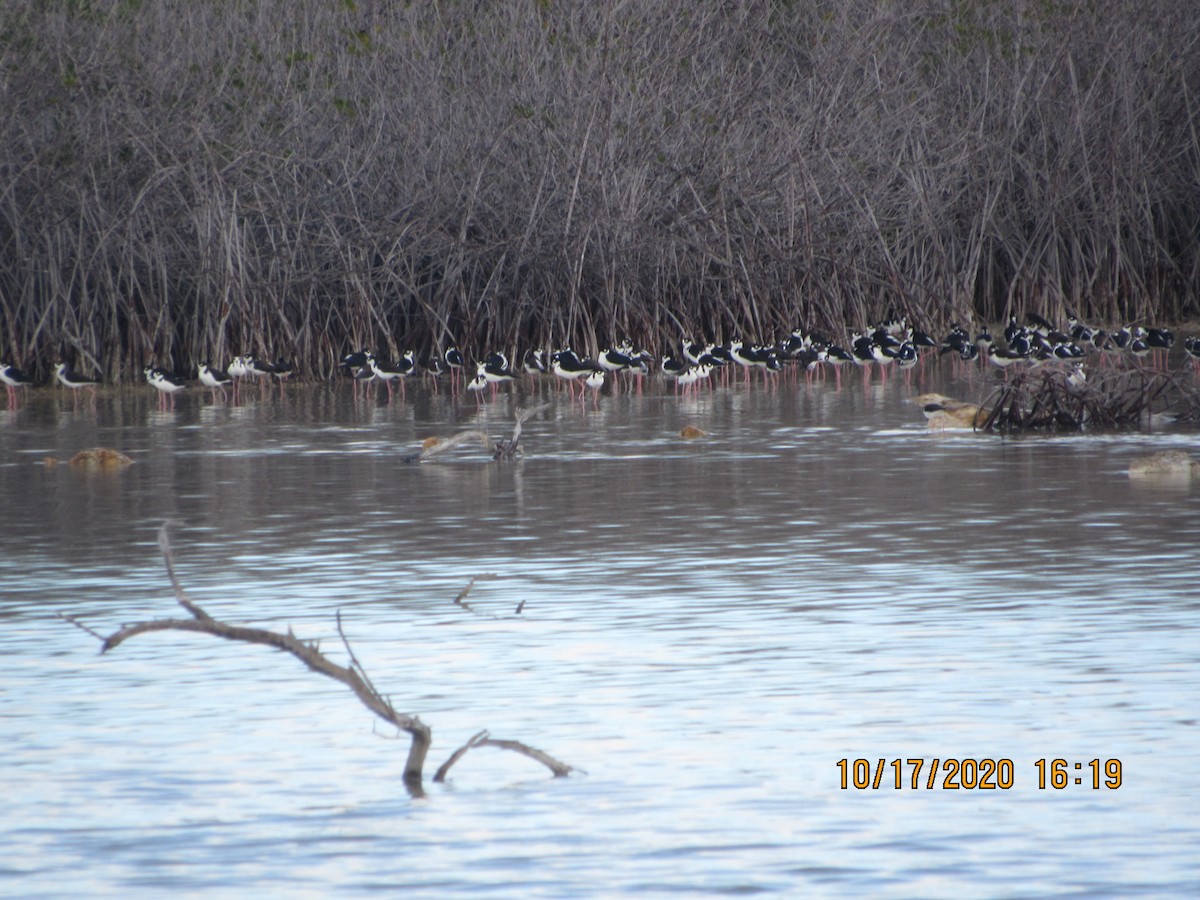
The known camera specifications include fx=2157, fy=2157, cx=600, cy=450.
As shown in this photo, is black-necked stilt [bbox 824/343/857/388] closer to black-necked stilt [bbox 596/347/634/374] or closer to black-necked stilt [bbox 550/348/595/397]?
black-necked stilt [bbox 596/347/634/374]

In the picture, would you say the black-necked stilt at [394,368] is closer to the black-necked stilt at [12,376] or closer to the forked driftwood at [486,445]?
the black-necked stilt at [12,376]

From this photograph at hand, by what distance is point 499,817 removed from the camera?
581cm

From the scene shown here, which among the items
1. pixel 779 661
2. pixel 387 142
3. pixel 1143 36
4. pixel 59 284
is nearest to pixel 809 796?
pixel 779 661

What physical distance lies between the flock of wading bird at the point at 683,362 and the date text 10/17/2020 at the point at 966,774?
15.3 metres

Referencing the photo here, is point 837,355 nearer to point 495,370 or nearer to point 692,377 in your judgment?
point 692,377

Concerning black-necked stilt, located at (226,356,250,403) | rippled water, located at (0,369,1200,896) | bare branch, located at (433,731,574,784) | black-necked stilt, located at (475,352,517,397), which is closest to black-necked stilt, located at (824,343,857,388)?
black-necked stilt, located at (475,352,517,397)

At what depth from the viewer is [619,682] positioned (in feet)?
24.0

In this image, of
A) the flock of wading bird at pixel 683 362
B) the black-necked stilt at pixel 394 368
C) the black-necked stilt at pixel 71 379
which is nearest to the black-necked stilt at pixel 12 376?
the flock of wading bird at pixel 683 362

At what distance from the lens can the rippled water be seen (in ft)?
17.8

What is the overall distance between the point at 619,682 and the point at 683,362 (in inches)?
626

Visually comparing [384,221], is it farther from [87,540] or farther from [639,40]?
Result: [87,540]

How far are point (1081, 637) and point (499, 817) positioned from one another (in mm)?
2925

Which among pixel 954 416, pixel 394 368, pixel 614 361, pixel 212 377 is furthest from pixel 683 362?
pixel 954 416

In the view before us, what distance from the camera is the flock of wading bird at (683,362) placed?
22391 mm
